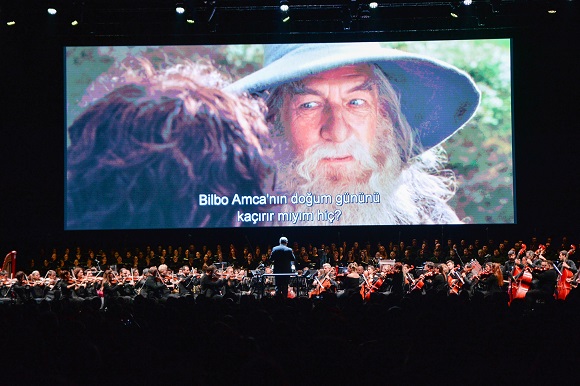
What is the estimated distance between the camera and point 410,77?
53.8 feet

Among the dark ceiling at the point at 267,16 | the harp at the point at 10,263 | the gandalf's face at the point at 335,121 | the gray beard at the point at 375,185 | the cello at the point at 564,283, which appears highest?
the dark ceiling at the point at 267,16

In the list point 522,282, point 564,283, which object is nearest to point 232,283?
point 522,282

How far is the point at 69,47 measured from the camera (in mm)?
16547

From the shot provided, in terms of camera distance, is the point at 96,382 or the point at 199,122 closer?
the point at 96,382

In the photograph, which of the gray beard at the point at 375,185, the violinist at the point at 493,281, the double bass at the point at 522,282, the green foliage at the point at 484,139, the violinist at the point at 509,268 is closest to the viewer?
the violinist at the point at 493,281

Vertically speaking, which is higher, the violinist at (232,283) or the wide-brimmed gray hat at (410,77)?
the wide-brimmed gray hat at (410,77)

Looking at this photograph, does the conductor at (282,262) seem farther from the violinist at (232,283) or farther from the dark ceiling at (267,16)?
the dark ceiling at (267,16)

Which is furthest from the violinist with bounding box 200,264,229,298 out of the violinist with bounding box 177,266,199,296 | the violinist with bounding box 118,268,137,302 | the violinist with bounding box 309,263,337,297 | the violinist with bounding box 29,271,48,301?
the violinist with bounding box 29,271,48,301

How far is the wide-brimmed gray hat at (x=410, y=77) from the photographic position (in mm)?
16375

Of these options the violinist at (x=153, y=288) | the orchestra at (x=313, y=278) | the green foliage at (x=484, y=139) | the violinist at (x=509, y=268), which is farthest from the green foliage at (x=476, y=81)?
the violinist at (x=153, y=288)

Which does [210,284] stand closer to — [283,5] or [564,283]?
[283,5]

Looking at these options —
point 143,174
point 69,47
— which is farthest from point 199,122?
point 69,47

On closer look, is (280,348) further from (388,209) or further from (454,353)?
(388,209)

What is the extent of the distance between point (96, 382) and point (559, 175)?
15.8 metres
